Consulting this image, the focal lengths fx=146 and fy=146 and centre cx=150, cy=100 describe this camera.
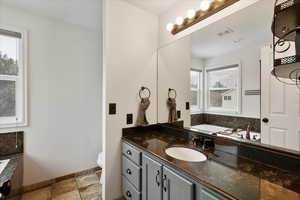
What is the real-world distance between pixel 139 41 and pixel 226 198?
1.78 metres

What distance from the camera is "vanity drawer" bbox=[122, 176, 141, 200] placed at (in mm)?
1455

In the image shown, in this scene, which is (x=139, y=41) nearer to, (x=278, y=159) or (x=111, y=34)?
(x=111, y=34)

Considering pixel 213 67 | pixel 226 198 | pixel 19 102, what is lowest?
pixel 226 198

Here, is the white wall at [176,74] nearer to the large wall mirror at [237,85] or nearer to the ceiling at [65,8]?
the large wall mirror at [237,85]

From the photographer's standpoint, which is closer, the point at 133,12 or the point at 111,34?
the point at 111,34

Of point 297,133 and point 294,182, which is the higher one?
point 297,133

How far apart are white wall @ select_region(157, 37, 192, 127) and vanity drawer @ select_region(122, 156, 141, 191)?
2.31 ft

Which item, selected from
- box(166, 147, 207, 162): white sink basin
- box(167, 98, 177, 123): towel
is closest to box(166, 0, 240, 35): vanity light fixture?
box(167, 98, 177, 123): towel

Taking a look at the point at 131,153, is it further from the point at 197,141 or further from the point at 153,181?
the point at 197,141

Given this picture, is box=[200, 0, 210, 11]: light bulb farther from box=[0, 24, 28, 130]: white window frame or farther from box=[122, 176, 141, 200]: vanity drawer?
box=[0, 24, 28, 130]: white window frame

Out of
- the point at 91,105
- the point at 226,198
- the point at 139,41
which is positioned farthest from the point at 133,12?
the point at 226,198

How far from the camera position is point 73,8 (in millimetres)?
1864

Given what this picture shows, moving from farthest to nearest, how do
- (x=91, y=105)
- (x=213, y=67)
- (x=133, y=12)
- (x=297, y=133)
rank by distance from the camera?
(x=91, y=105) < (x=133, y=12) < (x=213, y=67) < (x=297, y=133)

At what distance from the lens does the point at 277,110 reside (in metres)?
0.98
